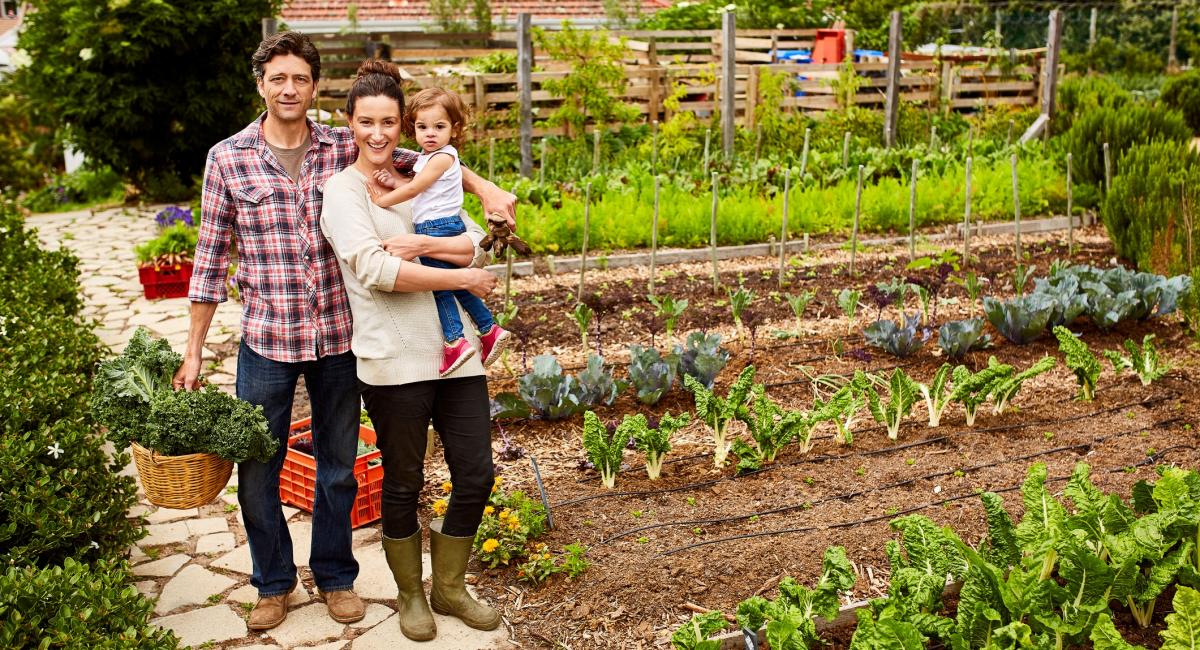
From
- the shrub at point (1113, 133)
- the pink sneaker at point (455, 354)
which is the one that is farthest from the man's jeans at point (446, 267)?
the shrub at point (1113, 133)

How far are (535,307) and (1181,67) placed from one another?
23221 mm

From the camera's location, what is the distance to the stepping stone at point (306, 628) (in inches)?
133

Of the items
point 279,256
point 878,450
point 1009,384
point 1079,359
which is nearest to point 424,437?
point 279,256

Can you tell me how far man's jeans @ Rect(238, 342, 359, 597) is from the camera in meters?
3.23

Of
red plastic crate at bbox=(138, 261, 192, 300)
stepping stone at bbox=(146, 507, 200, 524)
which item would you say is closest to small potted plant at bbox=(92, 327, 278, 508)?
stepping stone at bbox=(146, 507, 200, 524)

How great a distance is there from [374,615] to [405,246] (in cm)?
131

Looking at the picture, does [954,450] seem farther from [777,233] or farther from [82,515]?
[777,233]

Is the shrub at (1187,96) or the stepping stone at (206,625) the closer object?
the stepping stone at (206,625)

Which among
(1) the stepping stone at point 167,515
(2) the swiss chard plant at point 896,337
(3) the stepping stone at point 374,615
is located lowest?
(3) the stepping stone at point 374,615

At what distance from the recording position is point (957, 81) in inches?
501

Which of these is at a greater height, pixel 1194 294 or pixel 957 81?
pixel 957 81

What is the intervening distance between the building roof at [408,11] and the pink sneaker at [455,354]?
51.0ft

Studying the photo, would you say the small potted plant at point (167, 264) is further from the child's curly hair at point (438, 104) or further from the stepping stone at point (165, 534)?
the child's curly hair at point (438, 104)

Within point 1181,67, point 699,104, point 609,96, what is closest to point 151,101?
point 609,96
